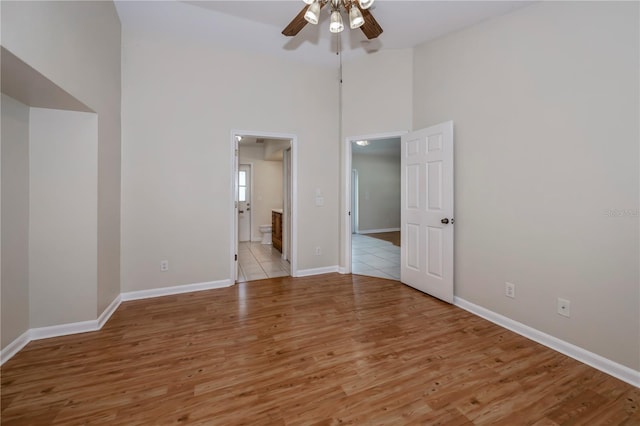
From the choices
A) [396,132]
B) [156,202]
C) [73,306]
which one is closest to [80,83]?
[156,202]

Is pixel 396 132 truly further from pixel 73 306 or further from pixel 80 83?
pixel 73 306

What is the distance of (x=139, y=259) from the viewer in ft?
10.3

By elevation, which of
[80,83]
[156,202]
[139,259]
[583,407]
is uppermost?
[80,83]

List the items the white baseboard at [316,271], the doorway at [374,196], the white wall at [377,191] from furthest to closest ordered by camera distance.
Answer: the white wall at [377,191]
the doorway at [374,196]
the white baseboard at [316,271]

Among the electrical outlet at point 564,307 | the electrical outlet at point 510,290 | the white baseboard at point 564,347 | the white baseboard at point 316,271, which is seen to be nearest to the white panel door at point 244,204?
the white baseboard at point 316,271

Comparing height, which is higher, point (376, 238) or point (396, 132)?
point (396, 132)

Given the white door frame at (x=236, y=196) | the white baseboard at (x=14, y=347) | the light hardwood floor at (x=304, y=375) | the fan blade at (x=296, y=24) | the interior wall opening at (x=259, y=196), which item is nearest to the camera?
the light hardwood floor at (x=304, y=375)

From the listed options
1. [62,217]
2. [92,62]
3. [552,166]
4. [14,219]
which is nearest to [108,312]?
[62,217]

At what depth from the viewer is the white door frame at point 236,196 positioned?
3.54 metres

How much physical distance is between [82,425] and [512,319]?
127 inches

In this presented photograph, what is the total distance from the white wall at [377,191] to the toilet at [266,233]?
3273 millimetres

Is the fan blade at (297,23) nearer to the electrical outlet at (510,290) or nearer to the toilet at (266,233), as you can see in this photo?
the electrical outlet at (510,290)

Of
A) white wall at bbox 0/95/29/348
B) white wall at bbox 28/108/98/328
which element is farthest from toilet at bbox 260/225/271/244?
white wall at bbox 0/95/29/348

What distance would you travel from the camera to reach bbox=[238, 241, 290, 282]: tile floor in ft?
13.4
